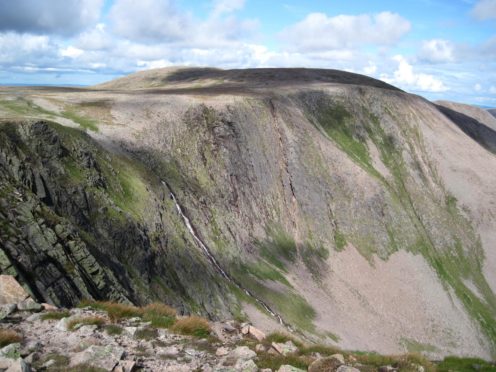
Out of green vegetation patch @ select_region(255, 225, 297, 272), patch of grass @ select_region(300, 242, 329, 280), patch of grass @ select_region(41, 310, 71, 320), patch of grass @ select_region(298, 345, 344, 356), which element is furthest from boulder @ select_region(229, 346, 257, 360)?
patch of grass @ select_region(300, 242, 329, 280)

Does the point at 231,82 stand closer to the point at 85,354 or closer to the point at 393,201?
the point at 393,201

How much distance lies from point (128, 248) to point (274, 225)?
3716cm

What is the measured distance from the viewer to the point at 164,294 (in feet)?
132

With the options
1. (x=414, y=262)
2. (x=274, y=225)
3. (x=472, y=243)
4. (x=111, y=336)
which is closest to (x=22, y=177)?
(x=111, y=336)

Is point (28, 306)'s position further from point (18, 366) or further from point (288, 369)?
point (288, 369)

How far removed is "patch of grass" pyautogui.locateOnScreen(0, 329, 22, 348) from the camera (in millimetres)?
11887

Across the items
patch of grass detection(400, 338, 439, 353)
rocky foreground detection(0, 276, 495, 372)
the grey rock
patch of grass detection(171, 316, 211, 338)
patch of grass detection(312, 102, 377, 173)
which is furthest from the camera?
patch of grass detection(312, 102, 377, 173)

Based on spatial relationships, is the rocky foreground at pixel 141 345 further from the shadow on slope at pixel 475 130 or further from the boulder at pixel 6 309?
the shadow on slope at pixel 475 130

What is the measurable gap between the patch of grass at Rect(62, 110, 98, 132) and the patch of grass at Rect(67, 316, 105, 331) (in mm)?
46669

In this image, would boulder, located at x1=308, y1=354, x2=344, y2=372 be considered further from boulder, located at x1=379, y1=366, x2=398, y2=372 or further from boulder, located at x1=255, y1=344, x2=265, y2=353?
boulder, located at x1=255, y1=344, x2=265, y2=353

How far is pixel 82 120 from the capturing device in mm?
59188

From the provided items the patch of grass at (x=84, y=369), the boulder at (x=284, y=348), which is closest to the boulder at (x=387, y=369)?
the boulder at (x=284, y=348)

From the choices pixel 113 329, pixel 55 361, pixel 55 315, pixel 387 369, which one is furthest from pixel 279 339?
pixel 55 315

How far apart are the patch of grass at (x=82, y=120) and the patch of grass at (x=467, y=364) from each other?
56.0m
